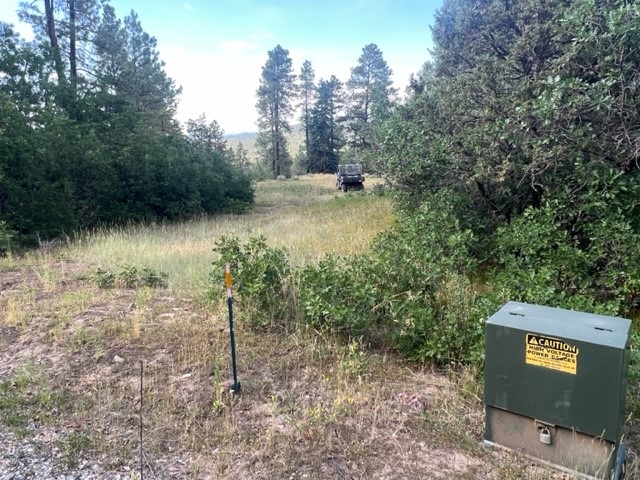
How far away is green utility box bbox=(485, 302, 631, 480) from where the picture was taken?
1854mm

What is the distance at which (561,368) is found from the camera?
194cm

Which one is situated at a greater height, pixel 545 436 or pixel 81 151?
pixel 81 151

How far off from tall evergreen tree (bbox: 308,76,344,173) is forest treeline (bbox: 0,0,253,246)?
71.8ft

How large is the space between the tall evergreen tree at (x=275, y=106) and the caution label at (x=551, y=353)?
3435 cm

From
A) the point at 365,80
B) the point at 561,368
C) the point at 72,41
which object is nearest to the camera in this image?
the point at 561,368

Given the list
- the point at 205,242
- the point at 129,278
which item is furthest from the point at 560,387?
the point at 205,242

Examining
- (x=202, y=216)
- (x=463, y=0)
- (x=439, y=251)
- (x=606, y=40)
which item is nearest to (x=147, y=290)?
(x=439, y=251)

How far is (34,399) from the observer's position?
275 centimetres

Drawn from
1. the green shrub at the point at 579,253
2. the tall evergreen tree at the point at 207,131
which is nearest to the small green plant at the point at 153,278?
the green shrub at the point at 579,253

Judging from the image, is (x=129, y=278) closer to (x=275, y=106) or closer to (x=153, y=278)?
(x=153, y=278)

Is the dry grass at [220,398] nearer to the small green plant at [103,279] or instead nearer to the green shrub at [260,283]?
the green shrub at [260,283]

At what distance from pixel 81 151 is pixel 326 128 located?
98.4ft

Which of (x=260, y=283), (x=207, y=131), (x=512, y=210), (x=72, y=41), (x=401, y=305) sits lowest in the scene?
(x=401, y=305)

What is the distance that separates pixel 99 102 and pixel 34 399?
1190 centimetres
